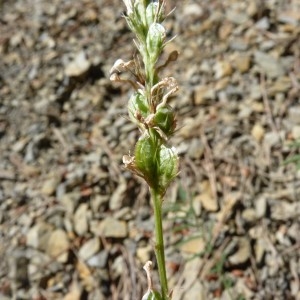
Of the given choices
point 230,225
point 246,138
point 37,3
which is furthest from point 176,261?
point 37,3

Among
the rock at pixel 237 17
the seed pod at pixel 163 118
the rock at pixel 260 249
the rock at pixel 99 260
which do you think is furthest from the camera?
the rock at pixel 237 17

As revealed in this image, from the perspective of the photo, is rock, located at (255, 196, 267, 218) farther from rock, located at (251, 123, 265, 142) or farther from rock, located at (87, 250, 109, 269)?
rock, located at (87, 250, 109, 269)

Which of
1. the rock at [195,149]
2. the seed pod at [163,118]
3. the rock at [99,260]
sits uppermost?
the seed pod at [163,118]

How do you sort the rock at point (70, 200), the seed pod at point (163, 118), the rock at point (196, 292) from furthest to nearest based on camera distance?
the rock at point (70, 200), the rock at point (196, 292), the seed pod at point (163, 118)

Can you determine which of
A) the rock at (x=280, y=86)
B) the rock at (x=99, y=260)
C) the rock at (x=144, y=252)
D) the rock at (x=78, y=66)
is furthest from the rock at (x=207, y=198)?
the rock at (x=78, y=66)

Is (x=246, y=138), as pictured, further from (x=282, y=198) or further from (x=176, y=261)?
(x=176, y=261)

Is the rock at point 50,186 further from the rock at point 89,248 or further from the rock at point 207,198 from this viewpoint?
the rock at point 207,198

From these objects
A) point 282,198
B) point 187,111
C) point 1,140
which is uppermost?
point 1,140

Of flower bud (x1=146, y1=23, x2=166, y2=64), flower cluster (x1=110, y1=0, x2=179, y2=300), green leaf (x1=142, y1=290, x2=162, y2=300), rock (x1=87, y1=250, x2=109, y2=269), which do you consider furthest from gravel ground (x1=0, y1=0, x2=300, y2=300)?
flower bud (x1=146, y1=23, x2=166, y2=64)
